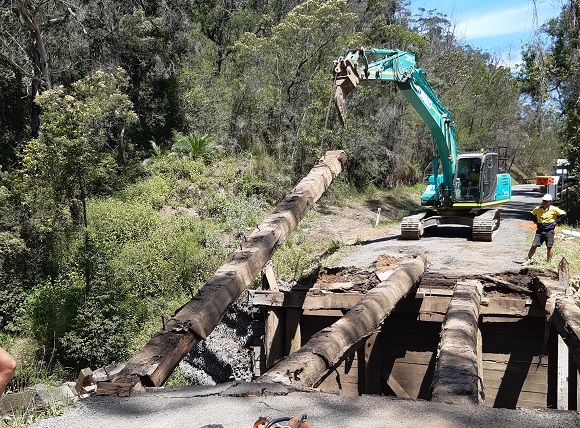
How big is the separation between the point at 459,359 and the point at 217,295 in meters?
2.38

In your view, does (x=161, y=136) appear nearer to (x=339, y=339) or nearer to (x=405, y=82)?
(x=405, y=82)

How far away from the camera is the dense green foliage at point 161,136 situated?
14.1m

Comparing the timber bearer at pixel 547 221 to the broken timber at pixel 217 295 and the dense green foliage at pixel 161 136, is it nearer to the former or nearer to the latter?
the broken timber at pixel 217 295

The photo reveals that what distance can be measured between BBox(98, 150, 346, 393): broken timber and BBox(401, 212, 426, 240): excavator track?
6.63 m

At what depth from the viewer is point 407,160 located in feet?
103

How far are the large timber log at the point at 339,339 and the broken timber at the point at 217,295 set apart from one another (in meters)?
0.83

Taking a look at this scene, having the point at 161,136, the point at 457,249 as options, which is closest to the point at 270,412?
the point at 457,249

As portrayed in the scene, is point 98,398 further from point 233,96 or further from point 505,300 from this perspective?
point 233,96

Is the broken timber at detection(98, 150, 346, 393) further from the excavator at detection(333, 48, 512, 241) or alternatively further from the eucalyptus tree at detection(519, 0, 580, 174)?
the eucalyptus tree at detection(519, 0, 580, 174)

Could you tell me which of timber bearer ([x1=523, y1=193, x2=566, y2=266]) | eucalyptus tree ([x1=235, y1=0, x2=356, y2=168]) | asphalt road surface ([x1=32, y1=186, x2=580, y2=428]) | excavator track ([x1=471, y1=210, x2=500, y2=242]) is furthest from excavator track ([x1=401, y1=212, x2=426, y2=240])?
asphalt road surface ([x1=32, y1=186, x2=580, y2=428])

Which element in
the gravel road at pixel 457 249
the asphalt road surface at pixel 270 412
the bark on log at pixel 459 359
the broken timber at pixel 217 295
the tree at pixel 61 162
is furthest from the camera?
the tree at pixel 61 162

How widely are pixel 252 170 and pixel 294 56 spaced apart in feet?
16.5

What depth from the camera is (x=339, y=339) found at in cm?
526

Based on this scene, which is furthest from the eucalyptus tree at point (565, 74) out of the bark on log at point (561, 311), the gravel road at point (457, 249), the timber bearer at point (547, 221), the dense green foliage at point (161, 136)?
the bark on log at point (561, 311)
